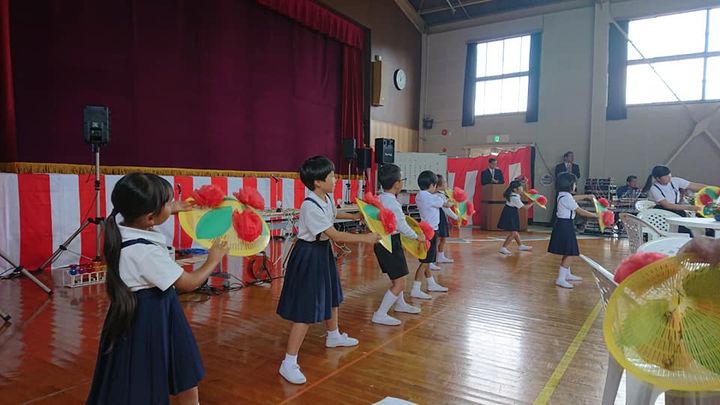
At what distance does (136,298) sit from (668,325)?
1.38m

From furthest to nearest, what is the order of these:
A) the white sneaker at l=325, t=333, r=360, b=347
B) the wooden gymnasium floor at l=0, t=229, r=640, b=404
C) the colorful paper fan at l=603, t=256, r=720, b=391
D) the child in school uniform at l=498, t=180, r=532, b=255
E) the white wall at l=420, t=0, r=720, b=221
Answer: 1. the white wall at l=420, t=0, r=720, b=221
2. the child in school uniform at l=498, t=180, r=532, b=255
3. the white sneaker at l=325, t=333, r=360, b=347
4. the wooden gymnasium floor at l=0, t=229, r=640, b=404
5. the colorful paper fan at l=603, t=256, r=720, b=391

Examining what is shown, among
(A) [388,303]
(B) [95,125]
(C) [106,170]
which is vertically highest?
(B) [95,125]

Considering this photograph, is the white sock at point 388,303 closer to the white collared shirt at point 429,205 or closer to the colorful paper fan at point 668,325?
the white collared shirt at point 429,205

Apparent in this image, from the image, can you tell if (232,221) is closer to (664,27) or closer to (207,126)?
(207,126)

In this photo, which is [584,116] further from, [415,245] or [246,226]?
[246,226]

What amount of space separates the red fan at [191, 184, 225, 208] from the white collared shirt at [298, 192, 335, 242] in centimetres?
45

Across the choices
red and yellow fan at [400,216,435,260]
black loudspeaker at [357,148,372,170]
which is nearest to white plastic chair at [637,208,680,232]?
red and yellow fan at [400,216,435,260]

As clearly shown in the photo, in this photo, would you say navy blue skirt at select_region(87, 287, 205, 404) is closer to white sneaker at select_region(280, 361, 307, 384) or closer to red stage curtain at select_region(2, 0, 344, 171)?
white sneaker at select_region(280, 361, 307, 384)

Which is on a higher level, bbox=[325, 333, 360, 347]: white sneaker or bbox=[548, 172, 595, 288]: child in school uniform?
bbox=[548, 172, 595, 288]: child in school uniform

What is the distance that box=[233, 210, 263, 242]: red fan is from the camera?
1.64m

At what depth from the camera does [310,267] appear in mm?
2061

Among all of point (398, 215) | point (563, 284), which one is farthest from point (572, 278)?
point (398, 215)

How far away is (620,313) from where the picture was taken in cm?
91

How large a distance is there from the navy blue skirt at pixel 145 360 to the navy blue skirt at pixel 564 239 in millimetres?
3631
